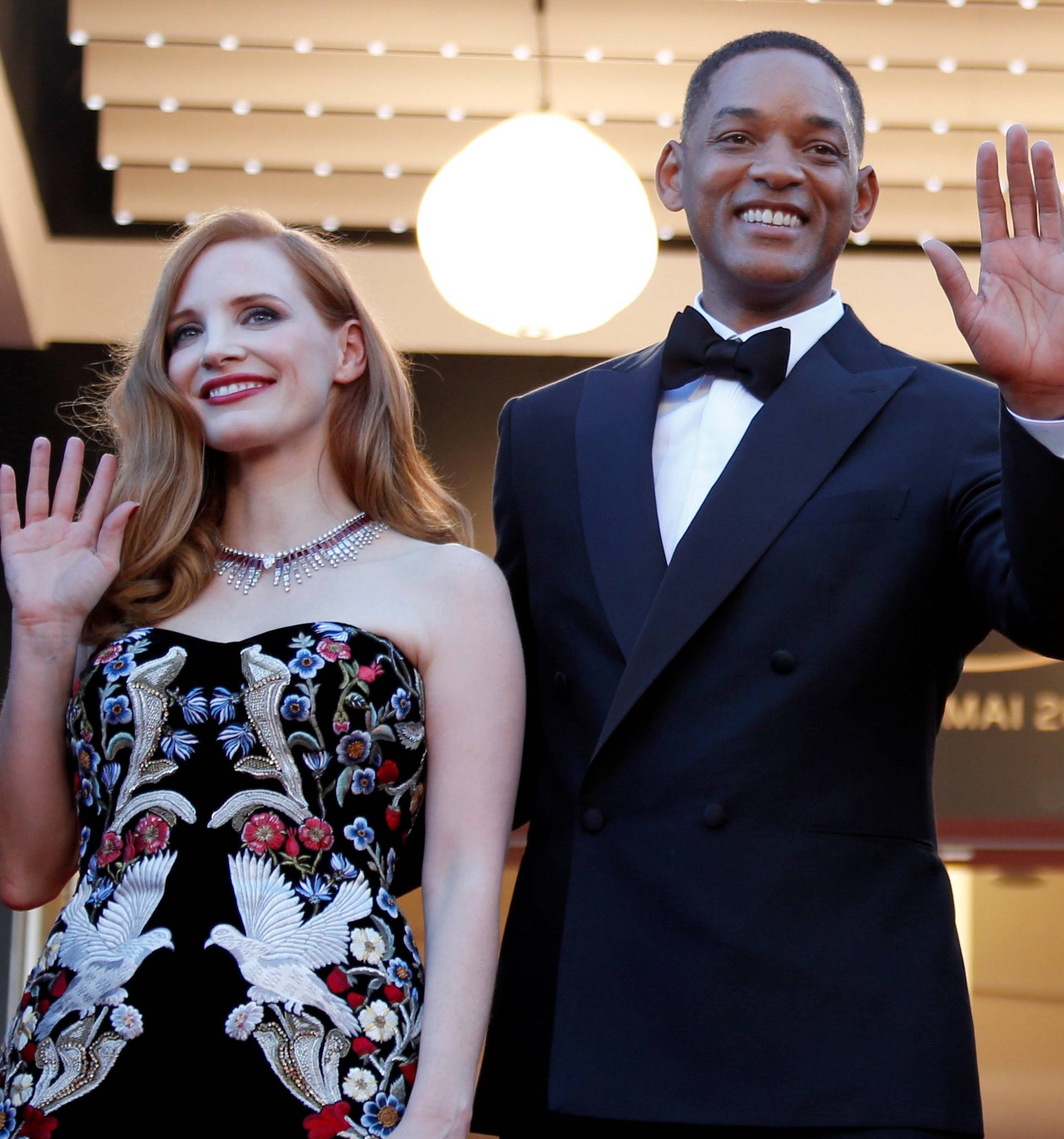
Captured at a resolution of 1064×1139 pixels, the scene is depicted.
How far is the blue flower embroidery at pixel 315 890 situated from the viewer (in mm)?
1659

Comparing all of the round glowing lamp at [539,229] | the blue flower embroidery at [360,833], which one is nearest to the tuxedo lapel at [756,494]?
the blue flower embroidery at [360,833]

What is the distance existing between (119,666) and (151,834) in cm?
20

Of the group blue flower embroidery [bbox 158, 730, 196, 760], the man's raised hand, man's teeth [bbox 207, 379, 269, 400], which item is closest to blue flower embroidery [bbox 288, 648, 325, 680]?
blue flower embroidery [bbox 158, 730, 196, 760]

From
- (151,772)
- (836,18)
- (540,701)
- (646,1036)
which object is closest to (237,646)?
(151,772)

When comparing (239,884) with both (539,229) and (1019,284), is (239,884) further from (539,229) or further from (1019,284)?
(539,229)

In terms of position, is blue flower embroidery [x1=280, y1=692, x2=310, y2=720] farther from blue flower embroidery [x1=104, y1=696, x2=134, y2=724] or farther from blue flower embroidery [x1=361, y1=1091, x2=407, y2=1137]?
blue flower embroidery [x1=361, y1=1091, x2=407, y2=1137]

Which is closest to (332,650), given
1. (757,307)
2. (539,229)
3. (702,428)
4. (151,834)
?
(151,834)

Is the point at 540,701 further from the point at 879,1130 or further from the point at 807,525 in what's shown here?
the point at 879,1130

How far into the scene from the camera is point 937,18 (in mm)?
3826

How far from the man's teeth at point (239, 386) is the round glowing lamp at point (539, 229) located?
1.70 meters

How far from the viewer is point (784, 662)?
1.65m

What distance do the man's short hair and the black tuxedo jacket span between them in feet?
1.05

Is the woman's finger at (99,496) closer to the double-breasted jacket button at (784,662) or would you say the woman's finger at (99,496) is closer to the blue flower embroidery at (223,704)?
the blue flower embroidery at (223,704)

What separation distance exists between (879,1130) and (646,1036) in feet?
0.73
